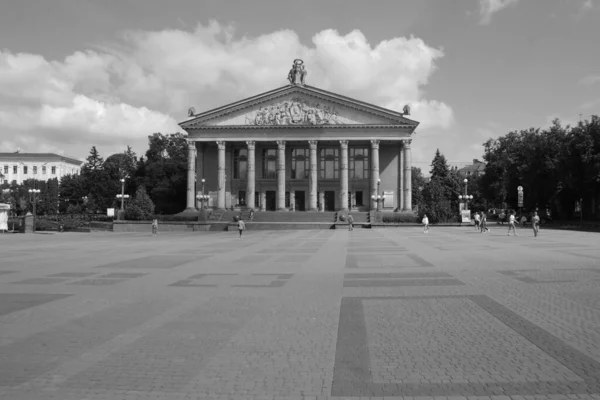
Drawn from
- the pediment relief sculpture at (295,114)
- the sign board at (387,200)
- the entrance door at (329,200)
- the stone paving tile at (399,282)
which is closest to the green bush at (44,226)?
the pediment relief sculpture at (295,114)

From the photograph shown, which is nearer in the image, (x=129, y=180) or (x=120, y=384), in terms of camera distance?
(x=120, y=384)

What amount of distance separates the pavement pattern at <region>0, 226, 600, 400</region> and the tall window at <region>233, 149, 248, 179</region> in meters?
62.3

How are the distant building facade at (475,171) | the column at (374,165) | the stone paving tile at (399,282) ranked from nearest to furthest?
the stone paving tile at (399,282)
the column at (374,165)
the distant building facade at (475,171)

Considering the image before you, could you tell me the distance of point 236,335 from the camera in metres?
7.64

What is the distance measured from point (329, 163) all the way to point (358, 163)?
4.57 metres

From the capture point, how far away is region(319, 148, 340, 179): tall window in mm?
76000

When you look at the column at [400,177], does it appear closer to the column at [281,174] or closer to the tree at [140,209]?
the column at [281,174]

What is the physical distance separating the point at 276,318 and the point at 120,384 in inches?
146

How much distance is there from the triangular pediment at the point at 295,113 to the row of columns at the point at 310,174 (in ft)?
9.32

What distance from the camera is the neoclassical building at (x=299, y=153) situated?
69750mm

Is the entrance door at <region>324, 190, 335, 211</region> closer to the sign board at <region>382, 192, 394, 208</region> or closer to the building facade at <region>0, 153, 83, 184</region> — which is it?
the sign board at <region>382, 192, 394, 208</region>

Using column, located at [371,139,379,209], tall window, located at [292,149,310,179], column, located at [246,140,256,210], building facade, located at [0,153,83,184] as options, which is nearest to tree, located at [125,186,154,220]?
column, located at [246,140,256,210]

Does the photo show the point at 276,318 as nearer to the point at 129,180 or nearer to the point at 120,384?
the point at 120,384

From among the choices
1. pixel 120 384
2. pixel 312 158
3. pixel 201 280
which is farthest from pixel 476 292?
pixel 312 158
